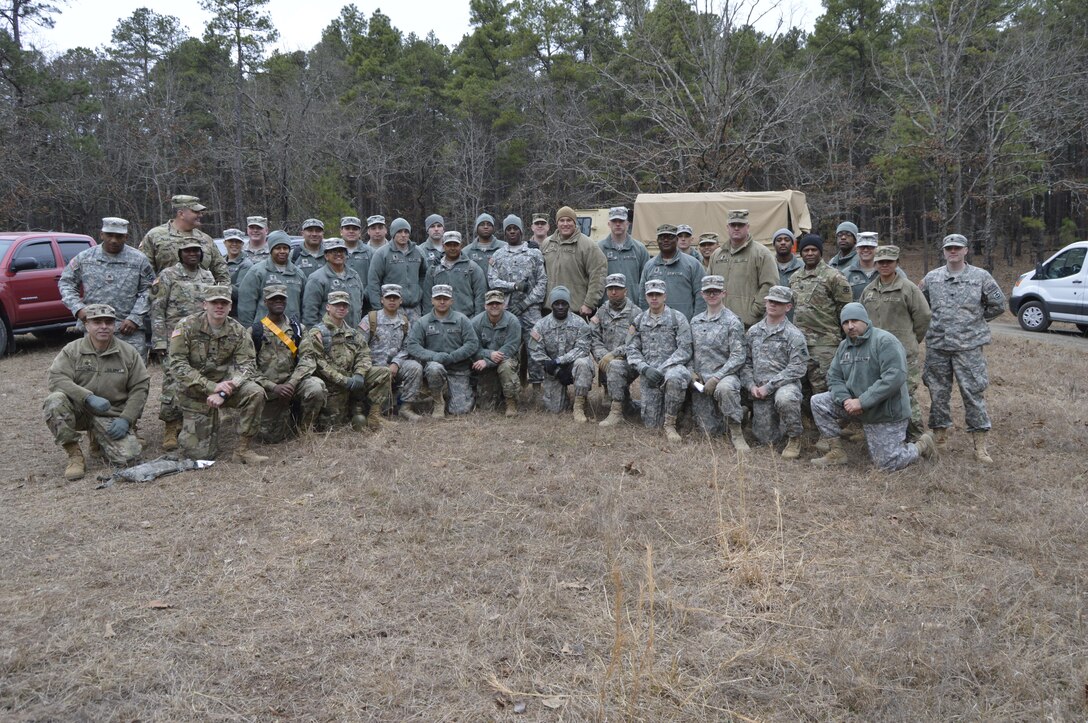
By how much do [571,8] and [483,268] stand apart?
84.1ft

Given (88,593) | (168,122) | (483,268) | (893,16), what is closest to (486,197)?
(168,122)

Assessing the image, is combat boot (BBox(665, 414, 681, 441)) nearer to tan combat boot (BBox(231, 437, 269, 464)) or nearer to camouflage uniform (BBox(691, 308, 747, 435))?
camouflage uniform (BBox(691, 308, 747, 435))

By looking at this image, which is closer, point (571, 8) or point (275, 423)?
point (275, 423)

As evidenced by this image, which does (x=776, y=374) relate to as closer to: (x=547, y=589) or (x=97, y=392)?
(x=547, y=589)

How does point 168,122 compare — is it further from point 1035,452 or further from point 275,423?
point 1035,452

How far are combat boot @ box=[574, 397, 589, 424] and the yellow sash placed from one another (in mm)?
2893

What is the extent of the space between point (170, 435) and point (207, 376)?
650 mm

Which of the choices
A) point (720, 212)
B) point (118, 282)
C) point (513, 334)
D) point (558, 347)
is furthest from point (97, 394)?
point (720, 212)

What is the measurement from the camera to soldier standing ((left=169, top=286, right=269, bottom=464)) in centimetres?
657

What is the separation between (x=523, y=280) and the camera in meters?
8.77

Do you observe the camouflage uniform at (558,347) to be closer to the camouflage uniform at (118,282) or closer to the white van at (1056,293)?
the camouflage uniform at (118,282)

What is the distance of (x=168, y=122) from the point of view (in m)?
28.0

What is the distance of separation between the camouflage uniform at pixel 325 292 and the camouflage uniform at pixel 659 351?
9.50ft

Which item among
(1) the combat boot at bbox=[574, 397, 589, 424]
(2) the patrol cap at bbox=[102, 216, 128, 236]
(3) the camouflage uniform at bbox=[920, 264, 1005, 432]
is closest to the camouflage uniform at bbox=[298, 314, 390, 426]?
(1) the combat boot at bbox=[574, 397, 589, 424]
